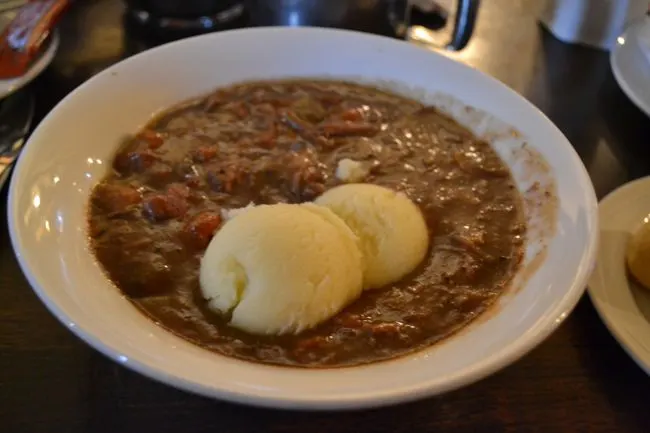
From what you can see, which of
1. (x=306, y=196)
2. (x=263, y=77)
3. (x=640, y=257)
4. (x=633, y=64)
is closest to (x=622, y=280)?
(x=640, y=257)

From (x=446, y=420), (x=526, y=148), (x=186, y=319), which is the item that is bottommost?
(x=446, y=420)

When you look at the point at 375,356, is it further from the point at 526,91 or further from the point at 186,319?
the point at 526,91

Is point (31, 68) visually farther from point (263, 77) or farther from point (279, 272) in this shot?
point (279, 272)

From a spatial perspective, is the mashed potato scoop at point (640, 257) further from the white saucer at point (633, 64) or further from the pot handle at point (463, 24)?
the pot handle at point (463, 24)

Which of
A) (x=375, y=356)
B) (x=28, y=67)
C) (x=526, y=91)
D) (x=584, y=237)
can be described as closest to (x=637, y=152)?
(x=526, y=91)

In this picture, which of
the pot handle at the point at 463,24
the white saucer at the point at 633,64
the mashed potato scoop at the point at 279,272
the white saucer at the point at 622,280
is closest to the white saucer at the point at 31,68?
the mashed potato scoop at the point at 279,272
